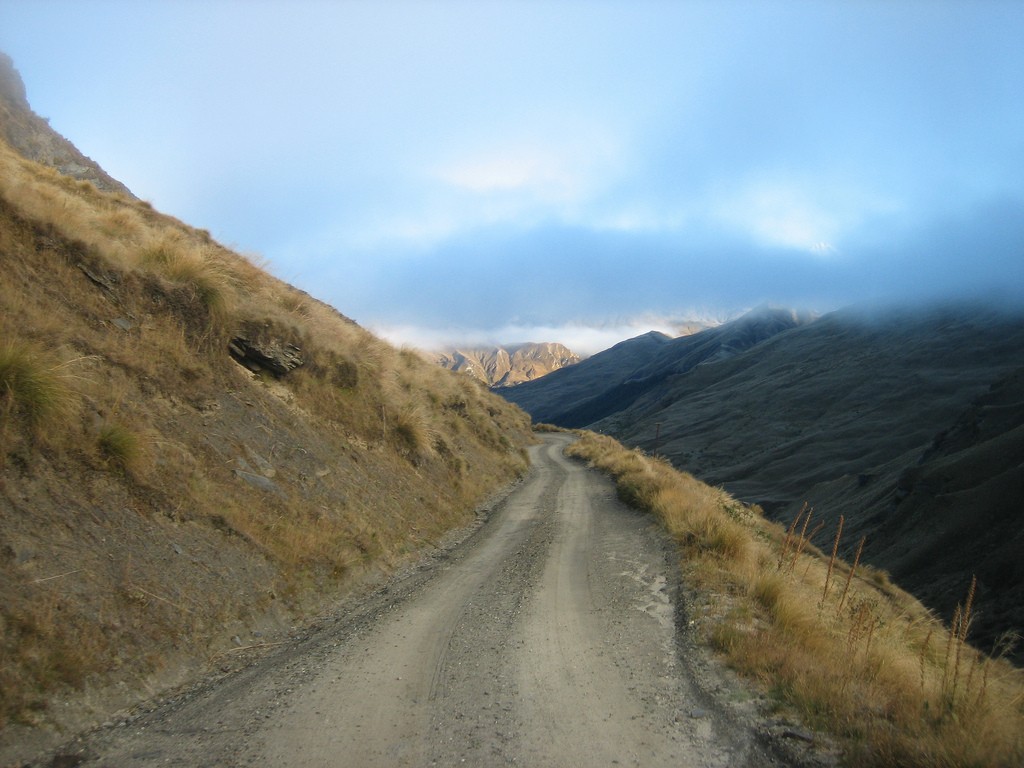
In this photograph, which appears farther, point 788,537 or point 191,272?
point 191,272

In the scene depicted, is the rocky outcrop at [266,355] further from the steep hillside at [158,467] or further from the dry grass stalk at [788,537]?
the dry grass stalk at [788,537]

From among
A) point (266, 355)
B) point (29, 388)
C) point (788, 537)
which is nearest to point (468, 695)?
point (788, 537)

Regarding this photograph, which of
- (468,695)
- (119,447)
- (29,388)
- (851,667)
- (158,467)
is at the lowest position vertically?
(468,695)

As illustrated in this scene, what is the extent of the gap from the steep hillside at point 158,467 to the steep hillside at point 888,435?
1020 inches

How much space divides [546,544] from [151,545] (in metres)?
8.10

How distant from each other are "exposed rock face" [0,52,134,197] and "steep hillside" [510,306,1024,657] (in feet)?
138

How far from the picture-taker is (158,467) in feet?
24.8

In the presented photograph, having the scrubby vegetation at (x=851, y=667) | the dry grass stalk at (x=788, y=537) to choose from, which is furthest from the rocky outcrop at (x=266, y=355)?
the dry grass stalk at (x=788, y=537)

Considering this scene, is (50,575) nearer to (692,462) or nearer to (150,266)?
(150,266)

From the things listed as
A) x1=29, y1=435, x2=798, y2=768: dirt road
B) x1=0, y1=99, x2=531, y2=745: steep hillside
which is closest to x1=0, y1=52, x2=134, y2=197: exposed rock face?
x1=0, y1=99, x2=531, y2=745: steep hillside

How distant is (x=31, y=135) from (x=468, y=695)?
61660 millimetres

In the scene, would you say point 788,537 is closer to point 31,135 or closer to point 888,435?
point 31,135

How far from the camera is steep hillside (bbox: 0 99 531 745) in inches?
209

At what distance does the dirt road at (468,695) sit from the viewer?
173 inches
